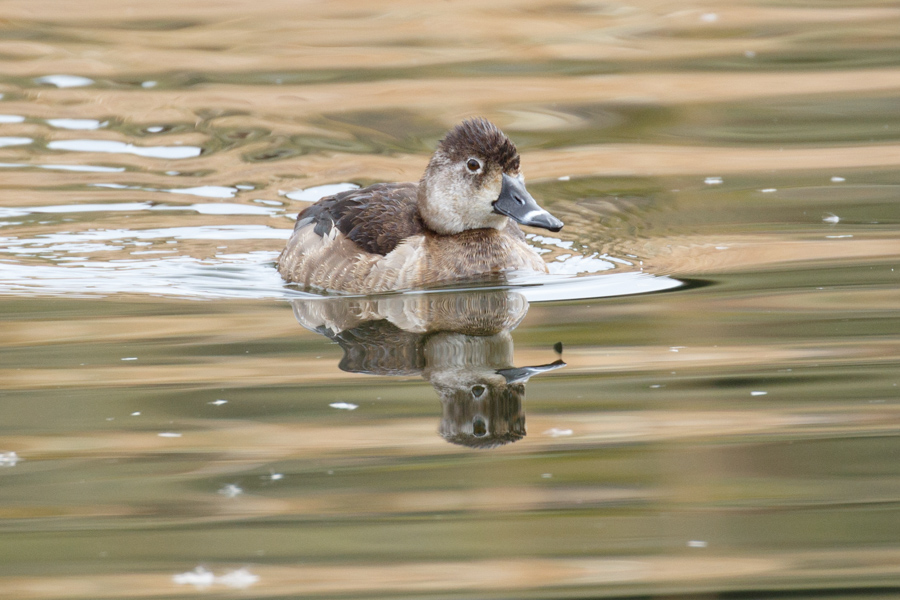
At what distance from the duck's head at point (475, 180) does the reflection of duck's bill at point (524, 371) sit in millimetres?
1996

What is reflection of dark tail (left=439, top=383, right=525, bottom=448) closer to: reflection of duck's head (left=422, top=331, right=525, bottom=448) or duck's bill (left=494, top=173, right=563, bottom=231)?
reflection of duck's head (left=422, top=331, right=525, bottom=448)

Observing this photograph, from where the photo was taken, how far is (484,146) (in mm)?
8188

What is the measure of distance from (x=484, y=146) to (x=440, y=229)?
0.63 m

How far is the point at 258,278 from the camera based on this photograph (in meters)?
8.81

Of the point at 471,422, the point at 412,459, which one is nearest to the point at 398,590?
the point at 412,459

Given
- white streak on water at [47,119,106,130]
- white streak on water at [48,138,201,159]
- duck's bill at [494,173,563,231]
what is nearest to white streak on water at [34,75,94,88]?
white streak on water at [47,119,106,130]

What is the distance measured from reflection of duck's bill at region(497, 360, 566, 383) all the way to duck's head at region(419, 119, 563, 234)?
78.6 inches

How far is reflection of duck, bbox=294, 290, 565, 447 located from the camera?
554 cm

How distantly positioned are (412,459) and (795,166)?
21.2ft

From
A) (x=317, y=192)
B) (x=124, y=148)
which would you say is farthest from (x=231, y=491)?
(x=124, y=148)

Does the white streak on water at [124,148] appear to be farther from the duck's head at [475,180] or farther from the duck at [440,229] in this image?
the duck's head at [475,180]

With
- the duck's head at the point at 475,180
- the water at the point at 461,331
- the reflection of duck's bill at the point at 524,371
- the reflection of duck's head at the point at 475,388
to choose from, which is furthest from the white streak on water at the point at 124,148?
the reflection of duck's bill at the point at 524,371

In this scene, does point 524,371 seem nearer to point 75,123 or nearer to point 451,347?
point 451,347

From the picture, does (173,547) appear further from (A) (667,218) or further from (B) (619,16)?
(B) (619,16)
